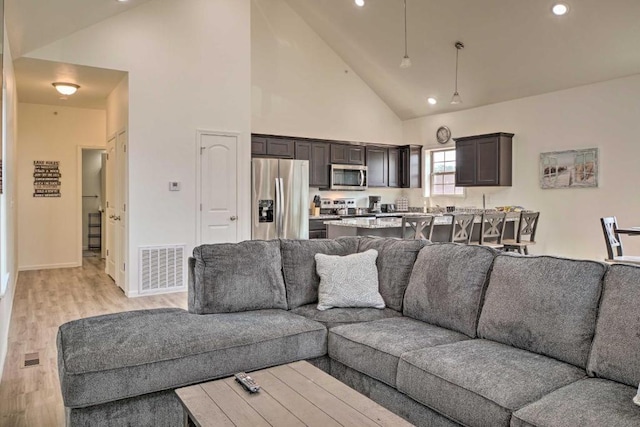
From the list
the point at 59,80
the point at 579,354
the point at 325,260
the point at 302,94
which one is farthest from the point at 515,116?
the point at 59,80

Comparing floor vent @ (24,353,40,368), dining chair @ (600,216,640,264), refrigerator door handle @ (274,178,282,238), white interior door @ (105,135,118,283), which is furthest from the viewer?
refrigerator door handle @ (274,178,282,238)

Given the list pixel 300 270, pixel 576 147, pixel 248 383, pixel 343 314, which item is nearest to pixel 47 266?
pixel 300 270

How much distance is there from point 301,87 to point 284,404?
722 cm

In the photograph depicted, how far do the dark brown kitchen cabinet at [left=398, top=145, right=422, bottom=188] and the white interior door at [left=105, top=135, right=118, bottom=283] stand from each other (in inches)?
211

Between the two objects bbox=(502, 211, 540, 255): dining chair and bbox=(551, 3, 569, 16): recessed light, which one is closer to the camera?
bbox=(551, 3, 569, 16): recessed light

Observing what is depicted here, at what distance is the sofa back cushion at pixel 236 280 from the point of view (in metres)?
3.01

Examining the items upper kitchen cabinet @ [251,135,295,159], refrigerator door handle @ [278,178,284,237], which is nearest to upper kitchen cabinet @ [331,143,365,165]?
upper kitchen cabinet @ [251,135,295,159]

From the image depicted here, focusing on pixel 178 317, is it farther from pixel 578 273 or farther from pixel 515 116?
pixel 515 116

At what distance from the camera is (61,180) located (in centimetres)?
805

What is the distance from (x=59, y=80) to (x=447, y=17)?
17.2 ft

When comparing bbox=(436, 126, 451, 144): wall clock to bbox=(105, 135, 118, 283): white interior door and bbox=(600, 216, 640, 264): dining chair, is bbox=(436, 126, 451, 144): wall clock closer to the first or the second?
bbox=(600, 216, 640, 264): dining chair

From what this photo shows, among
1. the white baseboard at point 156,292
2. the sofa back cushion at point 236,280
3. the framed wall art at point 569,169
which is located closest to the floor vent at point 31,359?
the sofa back cushion at point 236,280

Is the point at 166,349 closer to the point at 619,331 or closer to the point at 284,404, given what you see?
the point at 284,404

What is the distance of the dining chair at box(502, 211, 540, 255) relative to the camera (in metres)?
5.93
